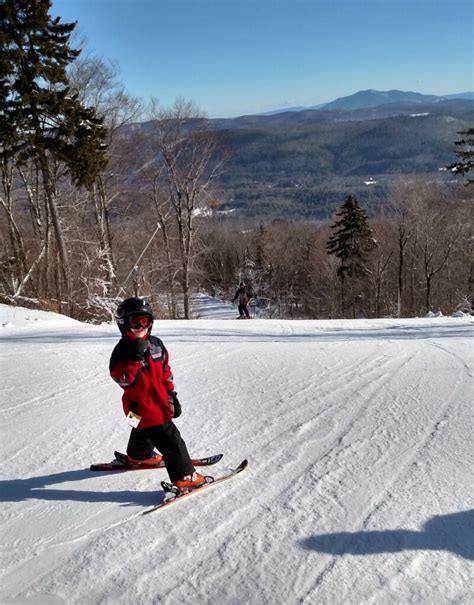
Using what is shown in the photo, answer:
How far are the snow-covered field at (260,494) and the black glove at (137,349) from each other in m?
1.11

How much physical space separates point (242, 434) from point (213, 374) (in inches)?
95.5

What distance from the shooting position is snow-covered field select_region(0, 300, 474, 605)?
2.76 meters

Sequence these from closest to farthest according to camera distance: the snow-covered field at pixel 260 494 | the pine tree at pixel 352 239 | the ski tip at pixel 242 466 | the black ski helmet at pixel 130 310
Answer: the snow-covered field at pixel 260 494 < the black ski helmet at pixel 130 310 < the ski tip at pixel 242 466 < the pine tree at pixel 352 239

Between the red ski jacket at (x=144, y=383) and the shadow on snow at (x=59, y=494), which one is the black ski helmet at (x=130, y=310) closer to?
the red ski jacket at (x=144, y=383)

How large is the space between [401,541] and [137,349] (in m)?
Result: 2.20

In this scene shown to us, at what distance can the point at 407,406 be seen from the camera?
18.3 feet

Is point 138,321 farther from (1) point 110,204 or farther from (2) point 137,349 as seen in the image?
(1) point 110,204

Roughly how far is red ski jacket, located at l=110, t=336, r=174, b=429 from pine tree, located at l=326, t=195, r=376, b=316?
121ft

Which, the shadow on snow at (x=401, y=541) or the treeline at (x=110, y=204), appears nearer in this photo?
the shadow on snow at (x=401, y=541)

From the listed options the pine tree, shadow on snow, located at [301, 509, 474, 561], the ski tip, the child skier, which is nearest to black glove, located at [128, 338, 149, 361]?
→ the child skier

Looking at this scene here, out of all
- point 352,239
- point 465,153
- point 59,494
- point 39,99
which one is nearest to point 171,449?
point 59,494

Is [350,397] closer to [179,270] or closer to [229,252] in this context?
[179,270]

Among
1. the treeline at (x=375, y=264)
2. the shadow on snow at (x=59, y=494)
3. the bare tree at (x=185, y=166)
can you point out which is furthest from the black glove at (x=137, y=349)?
the treeline at (x=375, y=264)

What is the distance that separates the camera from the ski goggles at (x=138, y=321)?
3633 mm
